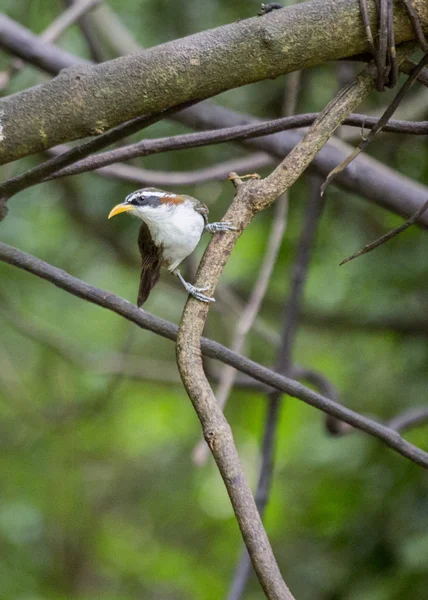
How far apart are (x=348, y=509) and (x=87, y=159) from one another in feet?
6.14

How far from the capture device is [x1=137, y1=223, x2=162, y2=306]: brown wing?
1.37 meters

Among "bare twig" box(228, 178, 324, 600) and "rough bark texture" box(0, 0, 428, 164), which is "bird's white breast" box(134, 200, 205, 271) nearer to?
"rough bark texture" box(0, 0, 428, 164)

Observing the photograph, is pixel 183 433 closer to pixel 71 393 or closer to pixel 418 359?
pixel 71 393

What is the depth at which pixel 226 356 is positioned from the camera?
134 cm

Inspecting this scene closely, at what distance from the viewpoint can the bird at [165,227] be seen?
1597 mm

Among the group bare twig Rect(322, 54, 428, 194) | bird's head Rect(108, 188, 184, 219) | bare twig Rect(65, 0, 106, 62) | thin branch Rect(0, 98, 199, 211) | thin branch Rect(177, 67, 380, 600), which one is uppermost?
bare twig Rect(65, 0, 106, 62)

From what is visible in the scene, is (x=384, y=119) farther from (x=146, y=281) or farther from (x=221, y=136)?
(x=146, y=281)

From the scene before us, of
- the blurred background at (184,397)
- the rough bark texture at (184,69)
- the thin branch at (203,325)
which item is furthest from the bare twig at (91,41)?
the thin branch at (203,325)

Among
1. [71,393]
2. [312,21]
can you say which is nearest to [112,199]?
[71,393]

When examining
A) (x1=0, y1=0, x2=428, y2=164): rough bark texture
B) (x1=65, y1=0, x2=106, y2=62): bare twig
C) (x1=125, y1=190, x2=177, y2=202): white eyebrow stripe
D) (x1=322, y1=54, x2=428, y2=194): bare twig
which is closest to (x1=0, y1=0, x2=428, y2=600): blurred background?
(x1=65, y1=0, x2=106, y2=62): bare twig

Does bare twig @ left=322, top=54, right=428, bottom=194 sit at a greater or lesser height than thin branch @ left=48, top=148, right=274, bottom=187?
lesser

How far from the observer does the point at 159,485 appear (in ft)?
15.8

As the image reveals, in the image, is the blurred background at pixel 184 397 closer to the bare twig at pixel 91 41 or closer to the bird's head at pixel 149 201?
the bare twig at pixel 91 41

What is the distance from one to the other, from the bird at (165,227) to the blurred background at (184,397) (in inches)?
43.1
